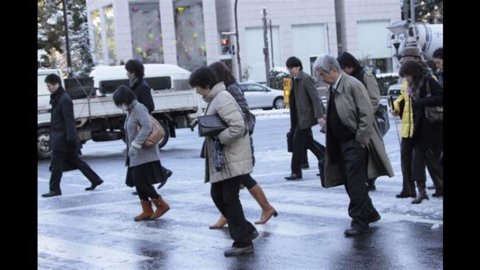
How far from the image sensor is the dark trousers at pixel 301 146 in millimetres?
12164

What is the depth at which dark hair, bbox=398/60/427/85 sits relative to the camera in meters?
8.93

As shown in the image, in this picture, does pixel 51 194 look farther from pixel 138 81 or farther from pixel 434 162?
pixel 434 162

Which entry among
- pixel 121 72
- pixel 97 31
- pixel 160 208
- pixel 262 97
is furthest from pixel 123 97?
pixel 97 31

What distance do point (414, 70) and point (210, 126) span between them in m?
2.86

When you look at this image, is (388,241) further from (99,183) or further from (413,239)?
(99,183)

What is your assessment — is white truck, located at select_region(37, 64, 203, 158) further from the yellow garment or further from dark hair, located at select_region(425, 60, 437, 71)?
the yellow garment

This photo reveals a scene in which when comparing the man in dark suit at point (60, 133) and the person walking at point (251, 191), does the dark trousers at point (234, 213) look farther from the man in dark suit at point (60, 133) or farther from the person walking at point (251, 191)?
the man in dark suit at point (60, 133)

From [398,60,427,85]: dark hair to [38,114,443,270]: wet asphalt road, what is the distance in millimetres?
1400

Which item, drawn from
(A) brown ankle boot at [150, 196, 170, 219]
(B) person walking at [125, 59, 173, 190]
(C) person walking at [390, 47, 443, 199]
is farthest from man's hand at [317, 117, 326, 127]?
(A) brown ankle boot at [150, 196, 170, 219]

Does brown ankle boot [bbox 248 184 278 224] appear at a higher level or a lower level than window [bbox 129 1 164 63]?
lower

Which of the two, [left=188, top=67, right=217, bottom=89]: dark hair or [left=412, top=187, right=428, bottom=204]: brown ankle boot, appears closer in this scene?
[left=188, top=67, right=217, bottom=89]: dark hair

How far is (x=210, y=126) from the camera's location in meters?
7.11
